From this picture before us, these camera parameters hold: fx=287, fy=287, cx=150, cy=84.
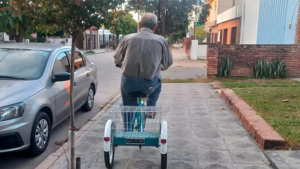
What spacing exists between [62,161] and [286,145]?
10.2 ft

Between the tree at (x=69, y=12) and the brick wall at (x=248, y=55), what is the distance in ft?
27.1

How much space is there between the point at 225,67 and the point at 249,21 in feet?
25.7

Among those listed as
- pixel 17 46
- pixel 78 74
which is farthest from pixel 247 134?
pixel 17 46

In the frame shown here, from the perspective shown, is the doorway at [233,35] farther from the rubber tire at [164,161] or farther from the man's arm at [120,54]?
the rubber tire at [164,161]

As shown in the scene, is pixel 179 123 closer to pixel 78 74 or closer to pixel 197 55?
pixel 78 74

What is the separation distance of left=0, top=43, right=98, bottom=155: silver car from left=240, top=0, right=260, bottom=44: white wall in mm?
13111

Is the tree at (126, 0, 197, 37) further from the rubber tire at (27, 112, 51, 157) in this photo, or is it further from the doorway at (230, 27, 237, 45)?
the rubber tire at (27, 112, 51, 157)

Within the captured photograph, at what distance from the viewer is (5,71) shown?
188 inches

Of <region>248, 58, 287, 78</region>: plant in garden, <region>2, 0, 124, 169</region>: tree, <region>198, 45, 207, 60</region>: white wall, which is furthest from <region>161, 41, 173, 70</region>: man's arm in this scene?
<region>198, 45, 207, 60</region>: white wall

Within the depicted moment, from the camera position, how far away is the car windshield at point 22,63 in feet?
15.5

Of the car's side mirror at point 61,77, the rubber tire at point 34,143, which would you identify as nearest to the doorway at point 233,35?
the car's side mirror at point 61,77

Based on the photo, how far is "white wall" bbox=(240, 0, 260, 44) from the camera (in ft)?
54.3

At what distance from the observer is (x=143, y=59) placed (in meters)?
3.63

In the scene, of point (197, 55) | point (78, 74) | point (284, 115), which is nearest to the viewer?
point (284, 115)
